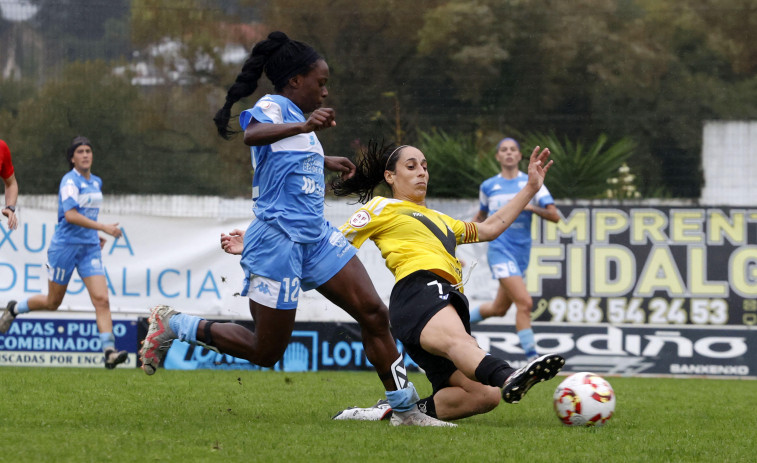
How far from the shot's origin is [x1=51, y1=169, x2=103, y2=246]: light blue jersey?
35.0ft

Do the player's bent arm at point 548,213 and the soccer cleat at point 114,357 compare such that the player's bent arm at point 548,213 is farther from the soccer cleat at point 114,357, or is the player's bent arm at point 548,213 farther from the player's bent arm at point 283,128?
the player's bent arm at point 283,128

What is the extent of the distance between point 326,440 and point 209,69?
23.8 feet

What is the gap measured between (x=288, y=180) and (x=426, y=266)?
90 centimetres

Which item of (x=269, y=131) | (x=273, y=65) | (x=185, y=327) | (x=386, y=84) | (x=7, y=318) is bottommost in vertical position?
(x=7, y=318)

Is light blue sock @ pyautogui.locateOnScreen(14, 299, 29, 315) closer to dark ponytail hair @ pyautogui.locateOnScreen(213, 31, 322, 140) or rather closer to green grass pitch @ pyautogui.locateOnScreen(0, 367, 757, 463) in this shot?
green grass pitch @ pyautogui.locateOnScreen(0, 367, 757, 463)

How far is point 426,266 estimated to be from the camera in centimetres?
624

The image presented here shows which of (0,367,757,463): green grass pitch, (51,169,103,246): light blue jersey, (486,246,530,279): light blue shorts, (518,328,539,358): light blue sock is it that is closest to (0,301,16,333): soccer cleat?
(51,169,103,246): light blue jersey

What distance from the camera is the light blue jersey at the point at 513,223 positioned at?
1119cm

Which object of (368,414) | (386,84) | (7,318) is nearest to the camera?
(368,414)

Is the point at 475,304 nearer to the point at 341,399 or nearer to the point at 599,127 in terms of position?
the point at 599,127

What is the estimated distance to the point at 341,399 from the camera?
8281 millimetres

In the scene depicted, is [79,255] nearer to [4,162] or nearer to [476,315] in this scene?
[4,162]

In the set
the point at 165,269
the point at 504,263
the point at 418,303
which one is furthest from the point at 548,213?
the point at 418,303

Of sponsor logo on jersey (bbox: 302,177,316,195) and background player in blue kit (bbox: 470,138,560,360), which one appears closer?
sponsor logo on jersey (bbox: 302,177,316,195)
